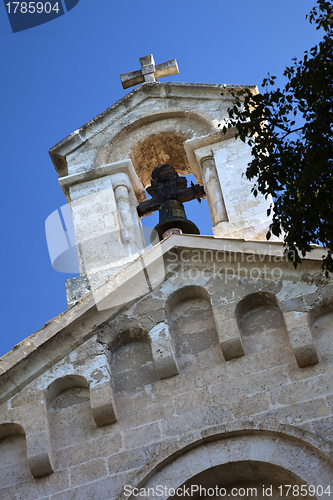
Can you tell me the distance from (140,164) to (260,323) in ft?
15.4

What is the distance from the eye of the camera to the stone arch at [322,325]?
28.3 ft

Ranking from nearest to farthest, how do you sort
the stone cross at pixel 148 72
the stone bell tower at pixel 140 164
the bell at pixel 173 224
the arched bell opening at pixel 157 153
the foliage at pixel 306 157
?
the foliage at pixel 306 157
the stone bell tower at pixel 140 164
the bell at pixel 173 224
the arched bell opening at pixel 157 153
the stone cross at pixel 148 72

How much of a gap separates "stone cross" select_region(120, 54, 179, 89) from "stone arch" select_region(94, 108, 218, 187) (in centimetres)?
113

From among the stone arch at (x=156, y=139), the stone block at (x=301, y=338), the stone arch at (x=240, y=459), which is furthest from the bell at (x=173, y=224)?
the stone arch at (x=240, y=459)

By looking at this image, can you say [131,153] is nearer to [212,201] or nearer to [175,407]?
[212,201]

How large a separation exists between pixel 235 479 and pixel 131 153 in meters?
5.92

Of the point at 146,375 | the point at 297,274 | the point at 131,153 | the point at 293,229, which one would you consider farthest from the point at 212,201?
the point at 293,229

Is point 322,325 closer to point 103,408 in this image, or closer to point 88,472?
point 103,408

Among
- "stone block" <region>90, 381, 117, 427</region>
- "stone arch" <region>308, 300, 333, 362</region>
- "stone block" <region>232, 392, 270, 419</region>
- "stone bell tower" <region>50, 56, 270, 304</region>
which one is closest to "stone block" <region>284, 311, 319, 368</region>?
"stone arch" <region>308, 300, 333, 362</region>

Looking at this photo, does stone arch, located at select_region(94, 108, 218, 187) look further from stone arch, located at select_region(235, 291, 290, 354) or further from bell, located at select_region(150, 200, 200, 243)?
stone arch, located at select_region(235, 291, 290, 354)

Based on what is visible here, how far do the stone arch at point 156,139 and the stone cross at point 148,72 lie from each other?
1.13m

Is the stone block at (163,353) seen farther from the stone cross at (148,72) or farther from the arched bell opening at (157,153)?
the stone cross at (148,72)

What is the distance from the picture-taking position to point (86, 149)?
42.3ft

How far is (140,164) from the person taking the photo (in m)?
13.0
